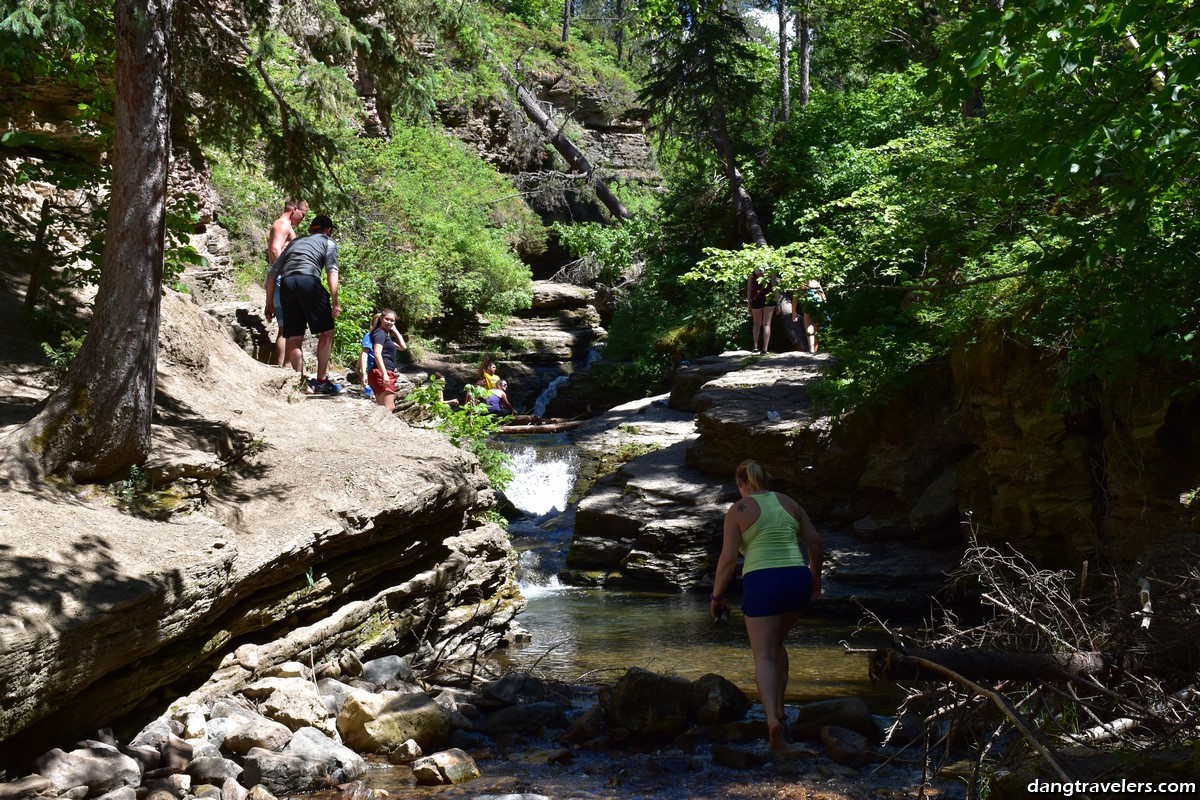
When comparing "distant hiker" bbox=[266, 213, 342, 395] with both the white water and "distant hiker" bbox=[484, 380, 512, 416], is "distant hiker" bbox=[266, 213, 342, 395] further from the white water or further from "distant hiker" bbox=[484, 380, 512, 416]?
the white water

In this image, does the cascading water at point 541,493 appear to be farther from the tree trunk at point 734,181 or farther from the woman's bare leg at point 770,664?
the woman's bare leg at point 770,664

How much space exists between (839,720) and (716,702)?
2.66 ft

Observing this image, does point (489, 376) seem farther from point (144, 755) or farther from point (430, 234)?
point (144, 755)

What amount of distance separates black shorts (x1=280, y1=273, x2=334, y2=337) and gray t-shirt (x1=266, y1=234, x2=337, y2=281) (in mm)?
82

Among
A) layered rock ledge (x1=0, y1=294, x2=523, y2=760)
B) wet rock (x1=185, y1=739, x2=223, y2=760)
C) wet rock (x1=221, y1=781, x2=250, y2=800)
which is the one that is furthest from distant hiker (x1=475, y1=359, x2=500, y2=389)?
wet rock (x1=221, y1=781, x2=250, y2=800)

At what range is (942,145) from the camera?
13.1 m

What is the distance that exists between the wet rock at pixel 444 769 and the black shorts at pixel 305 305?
18.5ft

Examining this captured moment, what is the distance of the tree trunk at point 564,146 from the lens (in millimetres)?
30234

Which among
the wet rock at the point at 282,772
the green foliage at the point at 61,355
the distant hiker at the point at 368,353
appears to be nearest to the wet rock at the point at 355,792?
the wet rock at the point at 282,772

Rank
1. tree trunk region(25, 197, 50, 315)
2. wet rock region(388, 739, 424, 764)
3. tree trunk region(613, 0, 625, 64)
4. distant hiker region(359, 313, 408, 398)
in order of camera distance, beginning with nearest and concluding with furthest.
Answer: wet rock region(388, 739, 424, 764) → tree trunk region(25, 197, 50, 315) → distant hiker region(359, 313, 408, 398) → tree trunk region(613, 0, 625, 64)

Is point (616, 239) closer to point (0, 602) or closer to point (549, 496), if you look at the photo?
point (549, 496)

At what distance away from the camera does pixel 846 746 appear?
5.59 m

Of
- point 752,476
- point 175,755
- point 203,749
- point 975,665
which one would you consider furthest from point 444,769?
point 975,665

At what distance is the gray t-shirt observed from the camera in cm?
995
